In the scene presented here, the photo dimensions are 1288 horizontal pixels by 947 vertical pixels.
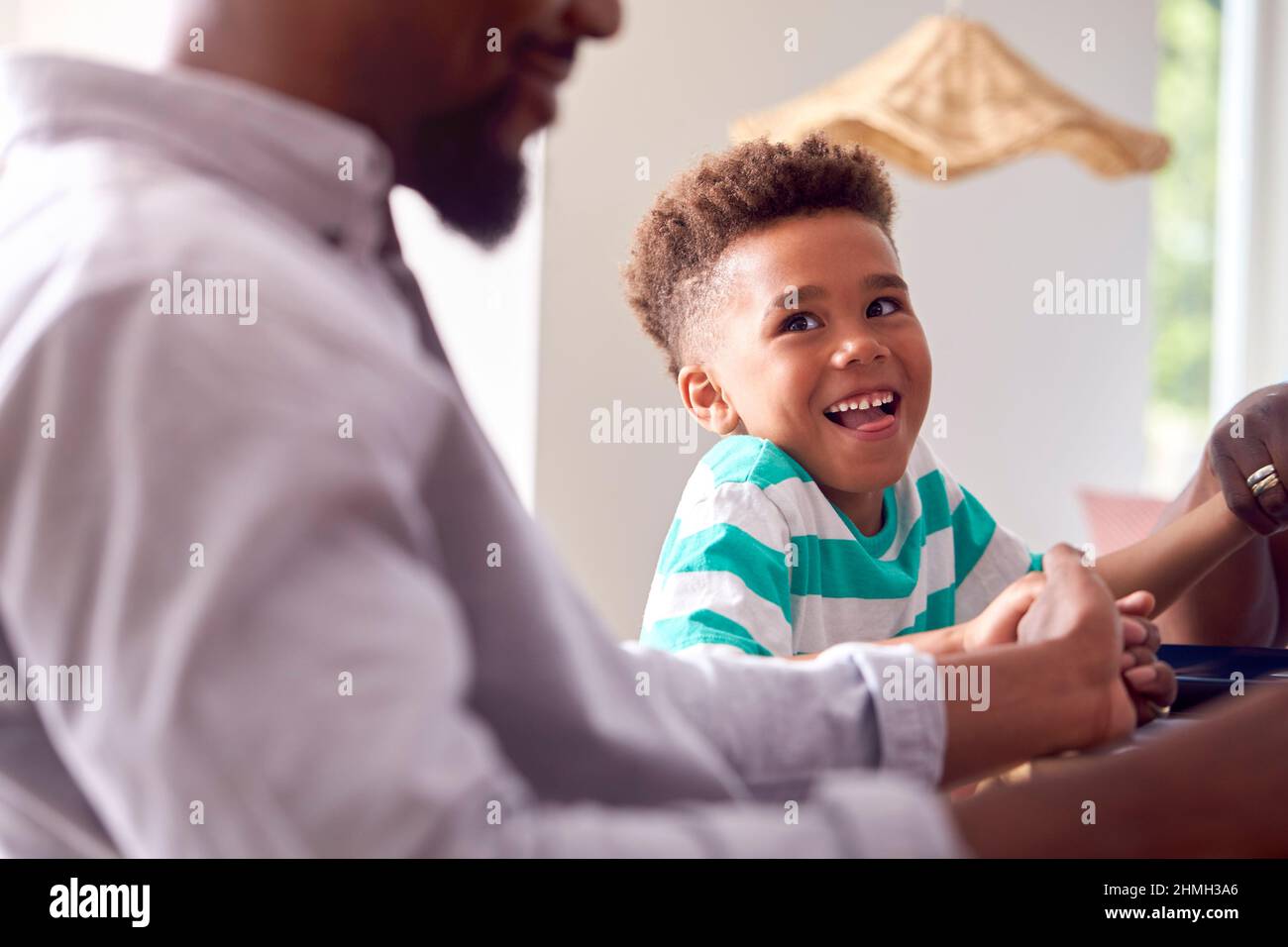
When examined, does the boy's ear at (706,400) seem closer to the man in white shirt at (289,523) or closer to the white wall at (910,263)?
the man in white shirt at (289,523)

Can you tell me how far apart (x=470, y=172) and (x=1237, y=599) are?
89 cm

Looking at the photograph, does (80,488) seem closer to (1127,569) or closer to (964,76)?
(1127,569)

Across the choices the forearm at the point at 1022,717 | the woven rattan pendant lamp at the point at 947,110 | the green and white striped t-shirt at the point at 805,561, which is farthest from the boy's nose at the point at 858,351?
the woven rattan pendant lamp at the point at 947,110

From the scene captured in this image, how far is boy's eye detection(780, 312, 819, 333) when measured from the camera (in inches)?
50.0

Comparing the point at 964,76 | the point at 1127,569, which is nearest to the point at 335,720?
the point at 1127,569

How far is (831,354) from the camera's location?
125 centimetres

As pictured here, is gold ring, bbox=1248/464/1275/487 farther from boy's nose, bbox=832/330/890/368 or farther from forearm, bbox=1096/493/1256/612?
boy's nose, bbox=832/330/890/368

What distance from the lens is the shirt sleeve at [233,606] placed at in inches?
15.9

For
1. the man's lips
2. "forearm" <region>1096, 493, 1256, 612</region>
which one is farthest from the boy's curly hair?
the man's lips

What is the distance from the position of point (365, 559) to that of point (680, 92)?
270 centimetres

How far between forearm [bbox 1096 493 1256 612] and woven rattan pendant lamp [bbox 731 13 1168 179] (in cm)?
129

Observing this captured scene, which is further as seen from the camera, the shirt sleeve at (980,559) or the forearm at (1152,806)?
the shirt sleeve at (980,559)

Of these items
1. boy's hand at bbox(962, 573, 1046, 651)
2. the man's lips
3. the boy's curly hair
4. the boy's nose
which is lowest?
boy's hand at bbox(962, 573, 1046, 651)
